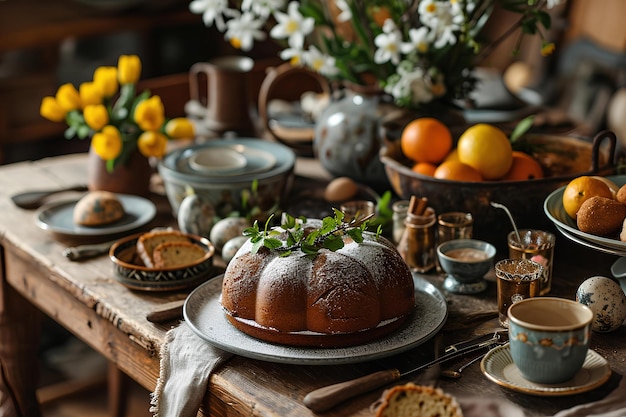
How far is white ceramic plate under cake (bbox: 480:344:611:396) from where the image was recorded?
0.99 meters

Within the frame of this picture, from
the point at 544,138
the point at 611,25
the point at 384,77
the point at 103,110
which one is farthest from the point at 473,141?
the point at 611,25

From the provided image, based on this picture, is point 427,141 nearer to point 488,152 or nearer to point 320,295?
point 488,152

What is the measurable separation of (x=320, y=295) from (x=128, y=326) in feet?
1.14

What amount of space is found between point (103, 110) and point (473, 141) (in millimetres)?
752

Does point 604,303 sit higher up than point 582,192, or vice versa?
point 582,192

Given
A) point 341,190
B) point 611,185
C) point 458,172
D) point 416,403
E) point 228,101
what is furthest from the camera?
point 228,101

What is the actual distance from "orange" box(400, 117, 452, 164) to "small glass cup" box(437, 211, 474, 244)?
0.16 m

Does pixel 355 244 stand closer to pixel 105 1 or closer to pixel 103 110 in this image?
pixel 103 110

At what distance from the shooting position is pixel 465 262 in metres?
1.28

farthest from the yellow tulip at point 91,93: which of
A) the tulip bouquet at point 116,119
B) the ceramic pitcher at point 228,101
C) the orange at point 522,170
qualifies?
the orange at point 522,170

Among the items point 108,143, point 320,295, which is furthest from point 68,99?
point 320,295

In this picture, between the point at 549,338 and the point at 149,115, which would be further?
the point at 149,115

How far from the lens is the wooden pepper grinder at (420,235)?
138 cm

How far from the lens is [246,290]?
1112 millimetres
